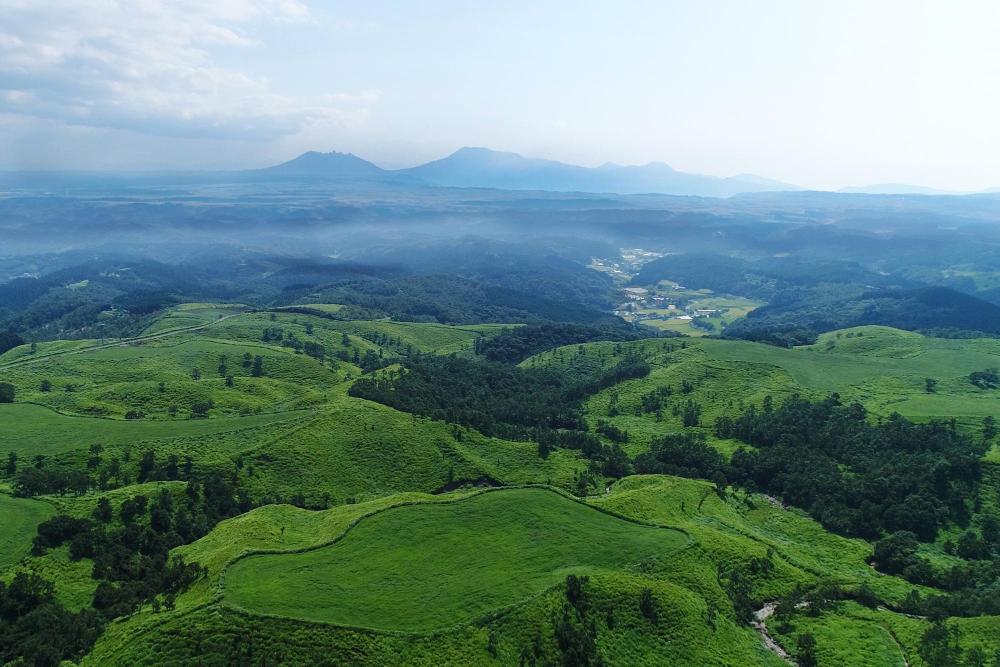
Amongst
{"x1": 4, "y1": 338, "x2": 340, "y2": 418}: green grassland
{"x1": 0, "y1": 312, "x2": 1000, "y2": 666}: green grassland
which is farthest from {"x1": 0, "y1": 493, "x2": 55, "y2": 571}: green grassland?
{"x1": 4, "y1": 338, "x2": 340, "y2": 418}: green grassland

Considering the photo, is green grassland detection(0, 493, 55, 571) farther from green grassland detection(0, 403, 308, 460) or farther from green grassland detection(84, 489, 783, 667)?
green grassland detection(0, 403, 308, 460)

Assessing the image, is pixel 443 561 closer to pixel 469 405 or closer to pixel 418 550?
pixel 418 550

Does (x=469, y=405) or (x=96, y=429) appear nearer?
(x=96, y=429)

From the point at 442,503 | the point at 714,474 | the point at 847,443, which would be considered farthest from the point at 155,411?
the point at 847,443

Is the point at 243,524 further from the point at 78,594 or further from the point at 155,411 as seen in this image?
the point at 155,411

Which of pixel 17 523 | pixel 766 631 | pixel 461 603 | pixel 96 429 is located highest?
pixel 461 603

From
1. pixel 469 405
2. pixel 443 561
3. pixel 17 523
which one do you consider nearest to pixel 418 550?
pixel 443 561

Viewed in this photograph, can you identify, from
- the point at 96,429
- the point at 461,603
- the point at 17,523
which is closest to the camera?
the point at 461,603

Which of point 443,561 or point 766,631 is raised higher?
point 443,561

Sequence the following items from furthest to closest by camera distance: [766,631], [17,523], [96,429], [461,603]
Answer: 1. [96,429]
2. [17,523]
3. [766,631]
4. [461,603]
